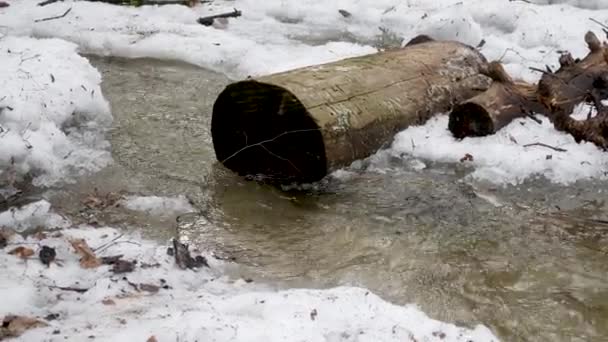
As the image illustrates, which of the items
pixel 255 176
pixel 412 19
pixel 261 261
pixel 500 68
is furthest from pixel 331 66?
pixel 412 19

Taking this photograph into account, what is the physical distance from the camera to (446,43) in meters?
6.84

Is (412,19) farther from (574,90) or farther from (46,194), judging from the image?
(46,194)

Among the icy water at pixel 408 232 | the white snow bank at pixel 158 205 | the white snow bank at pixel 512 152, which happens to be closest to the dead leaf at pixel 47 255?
the icy water at pixel 408 232

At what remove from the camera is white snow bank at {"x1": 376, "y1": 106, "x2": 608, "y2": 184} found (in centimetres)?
530

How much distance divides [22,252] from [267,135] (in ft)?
6.86

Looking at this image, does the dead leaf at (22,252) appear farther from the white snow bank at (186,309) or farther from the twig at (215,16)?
the twig at (215,16)

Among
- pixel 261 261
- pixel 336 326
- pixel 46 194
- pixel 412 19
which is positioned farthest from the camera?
pixel 412 19

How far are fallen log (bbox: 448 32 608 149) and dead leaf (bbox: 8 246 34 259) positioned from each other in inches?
143

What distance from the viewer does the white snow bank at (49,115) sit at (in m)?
5.03

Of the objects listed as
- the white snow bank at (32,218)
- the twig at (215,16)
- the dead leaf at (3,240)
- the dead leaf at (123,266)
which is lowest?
the twig at (215,16)

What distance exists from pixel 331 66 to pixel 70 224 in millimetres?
2499

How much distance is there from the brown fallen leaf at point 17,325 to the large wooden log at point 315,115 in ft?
7.96

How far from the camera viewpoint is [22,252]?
148 inches

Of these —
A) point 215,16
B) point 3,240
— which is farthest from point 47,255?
point 215,16
